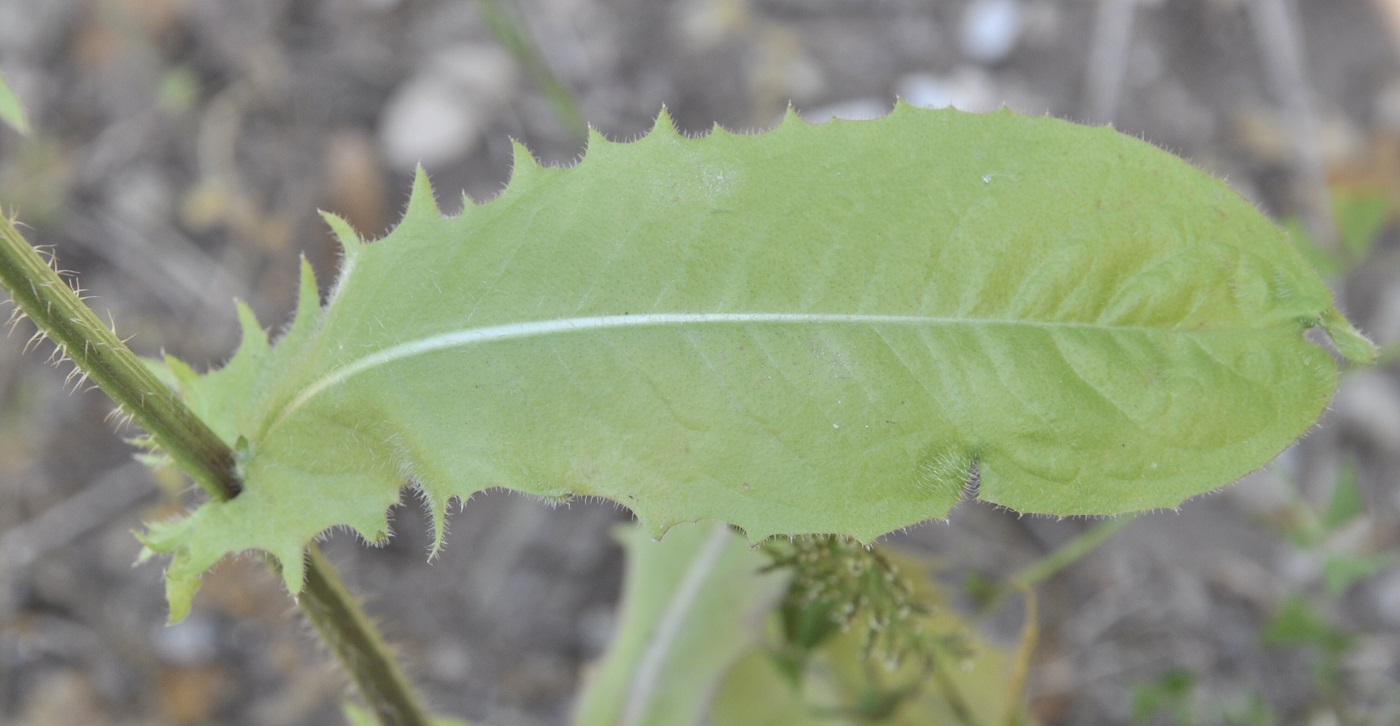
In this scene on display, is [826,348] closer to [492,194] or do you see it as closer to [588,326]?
[588,326]

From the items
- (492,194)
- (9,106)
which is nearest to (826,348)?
(9,106)

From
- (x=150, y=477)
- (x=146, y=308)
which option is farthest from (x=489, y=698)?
(x=146, y=308)

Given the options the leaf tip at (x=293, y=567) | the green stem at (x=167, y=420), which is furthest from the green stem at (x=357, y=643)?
the leaf tip at (x=293, y=567)

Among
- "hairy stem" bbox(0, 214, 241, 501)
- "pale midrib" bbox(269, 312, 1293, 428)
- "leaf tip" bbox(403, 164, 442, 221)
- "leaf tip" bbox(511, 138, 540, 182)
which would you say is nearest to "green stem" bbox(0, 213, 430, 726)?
"hairy stem" bbox(0, 214, 241, 501)

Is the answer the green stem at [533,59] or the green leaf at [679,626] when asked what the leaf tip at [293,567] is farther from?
the green stem at [533,59]

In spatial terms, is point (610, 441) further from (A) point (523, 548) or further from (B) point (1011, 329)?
(A) point (523, 548)

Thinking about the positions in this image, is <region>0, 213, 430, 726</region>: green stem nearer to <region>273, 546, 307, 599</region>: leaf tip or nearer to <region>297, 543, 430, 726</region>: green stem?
<region>297, 543, 430, 726</region>: green stem
